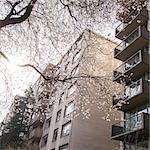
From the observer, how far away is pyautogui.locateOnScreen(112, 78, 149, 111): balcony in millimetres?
16797

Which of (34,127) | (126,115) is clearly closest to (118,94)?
(126,115)

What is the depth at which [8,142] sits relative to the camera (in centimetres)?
3391

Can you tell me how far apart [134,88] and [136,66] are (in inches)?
54.0

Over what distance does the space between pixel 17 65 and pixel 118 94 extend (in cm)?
1210

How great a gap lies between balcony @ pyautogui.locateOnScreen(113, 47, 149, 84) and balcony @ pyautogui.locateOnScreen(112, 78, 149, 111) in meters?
0.90

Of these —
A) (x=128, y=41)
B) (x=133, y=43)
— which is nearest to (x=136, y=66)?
(x=133, y=43)

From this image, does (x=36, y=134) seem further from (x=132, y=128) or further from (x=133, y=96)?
(x=133, y=96)

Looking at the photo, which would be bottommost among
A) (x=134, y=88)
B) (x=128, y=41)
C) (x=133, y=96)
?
(x=133, y=96)

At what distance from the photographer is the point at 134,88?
18234mm

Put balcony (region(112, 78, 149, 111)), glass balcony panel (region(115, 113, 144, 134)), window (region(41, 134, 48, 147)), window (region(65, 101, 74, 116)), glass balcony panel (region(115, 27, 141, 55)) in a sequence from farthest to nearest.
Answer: window (region(41, 134, 48, 147)), window (region(65, 101, 74, 116)), glass balcony panel (region(115, 27, 141, 55)), balcony (region(112, 78, 149, 111)), glass balcony panel (region(115, 113, 144, 134))

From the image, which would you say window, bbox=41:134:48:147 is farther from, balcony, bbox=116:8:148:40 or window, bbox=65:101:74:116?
balcony, bbox=116:8:148:40

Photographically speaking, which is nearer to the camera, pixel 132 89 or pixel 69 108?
pixel 132 89

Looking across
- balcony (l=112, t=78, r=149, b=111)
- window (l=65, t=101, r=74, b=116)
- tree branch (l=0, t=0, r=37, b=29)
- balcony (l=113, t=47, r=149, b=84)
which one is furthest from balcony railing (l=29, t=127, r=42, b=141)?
tree branch (l=0, t=0, r=37, b=29)

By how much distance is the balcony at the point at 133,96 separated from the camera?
16.8 metres
